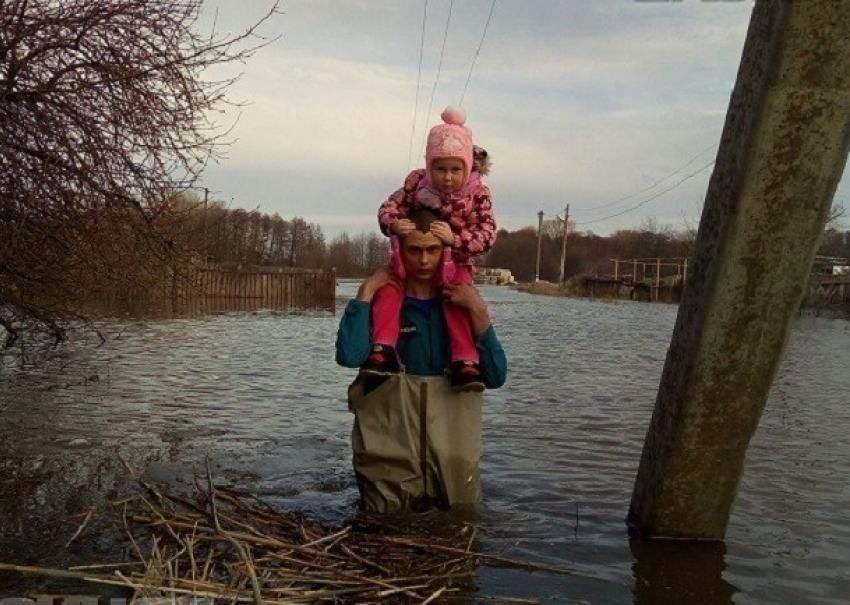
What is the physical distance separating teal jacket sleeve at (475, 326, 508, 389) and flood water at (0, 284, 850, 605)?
1.03 metres

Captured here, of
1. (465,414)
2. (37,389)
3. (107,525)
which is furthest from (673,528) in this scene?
(37,389)

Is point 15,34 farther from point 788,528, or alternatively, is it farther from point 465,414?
point 788,528

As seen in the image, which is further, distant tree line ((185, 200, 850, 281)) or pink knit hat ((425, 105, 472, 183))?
distant tree line ((185, 200, 850, 281))

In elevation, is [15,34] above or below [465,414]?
above

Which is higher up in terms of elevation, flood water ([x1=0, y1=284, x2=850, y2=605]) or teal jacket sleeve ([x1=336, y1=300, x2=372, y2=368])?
teal jacket sleeve ([x1=336, y1=300, x2=372, y2=368])

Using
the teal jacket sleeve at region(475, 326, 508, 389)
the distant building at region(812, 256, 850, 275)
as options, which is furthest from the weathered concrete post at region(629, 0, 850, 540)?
the distant building at region(812, 256, 850, 275)

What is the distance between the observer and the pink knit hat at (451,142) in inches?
197

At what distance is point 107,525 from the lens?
488 cm

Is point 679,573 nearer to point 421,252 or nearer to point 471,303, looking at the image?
point 471,303

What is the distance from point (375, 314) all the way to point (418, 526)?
1.31 metres

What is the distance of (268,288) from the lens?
4228cm

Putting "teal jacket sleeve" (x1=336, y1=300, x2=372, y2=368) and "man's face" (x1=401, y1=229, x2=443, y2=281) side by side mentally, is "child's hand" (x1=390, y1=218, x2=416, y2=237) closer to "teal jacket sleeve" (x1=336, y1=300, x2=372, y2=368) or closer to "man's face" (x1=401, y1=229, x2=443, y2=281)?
"man's face" (x1=401, y1=229, x2=443, y2=281)

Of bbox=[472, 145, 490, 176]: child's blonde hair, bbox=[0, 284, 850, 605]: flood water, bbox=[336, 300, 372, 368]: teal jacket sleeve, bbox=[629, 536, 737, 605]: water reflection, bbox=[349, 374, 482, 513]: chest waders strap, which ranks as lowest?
bbox=[0, 284, 850, 605]: flood water

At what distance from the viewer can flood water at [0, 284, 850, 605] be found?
15.4 ft
